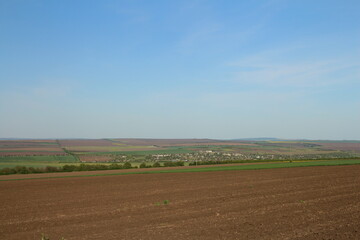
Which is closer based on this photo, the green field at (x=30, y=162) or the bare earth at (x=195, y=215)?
the bare earth at (x=195, y=215)

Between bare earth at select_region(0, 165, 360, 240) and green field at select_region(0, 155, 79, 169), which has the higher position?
bare earth at select_region(0, 165, 360, 240)

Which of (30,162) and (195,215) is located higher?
(195,215)

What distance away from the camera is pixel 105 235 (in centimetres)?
1389

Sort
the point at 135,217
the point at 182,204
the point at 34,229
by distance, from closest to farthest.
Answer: the point at 34,229
the point at 135,217
the point at 182,204

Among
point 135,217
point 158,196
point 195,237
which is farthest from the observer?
point 158,196

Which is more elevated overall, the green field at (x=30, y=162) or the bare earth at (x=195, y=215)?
the bare earth at (x=195, y=215)

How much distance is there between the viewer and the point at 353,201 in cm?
1931

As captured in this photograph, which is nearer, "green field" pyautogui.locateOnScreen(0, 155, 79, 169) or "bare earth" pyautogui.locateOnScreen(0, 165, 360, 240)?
"bare earth" pyautogui.locateOnScreen(0, 165, 360, 240)

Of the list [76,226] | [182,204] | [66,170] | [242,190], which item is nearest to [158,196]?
[182,204]

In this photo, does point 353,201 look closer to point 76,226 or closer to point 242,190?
point 242,190

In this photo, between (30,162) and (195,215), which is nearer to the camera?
(195,215)

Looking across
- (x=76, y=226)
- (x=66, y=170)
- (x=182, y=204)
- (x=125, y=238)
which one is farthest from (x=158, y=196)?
(x=66, y=170)

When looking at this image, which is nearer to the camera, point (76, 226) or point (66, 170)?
point (76, 226)

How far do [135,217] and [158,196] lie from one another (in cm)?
726
